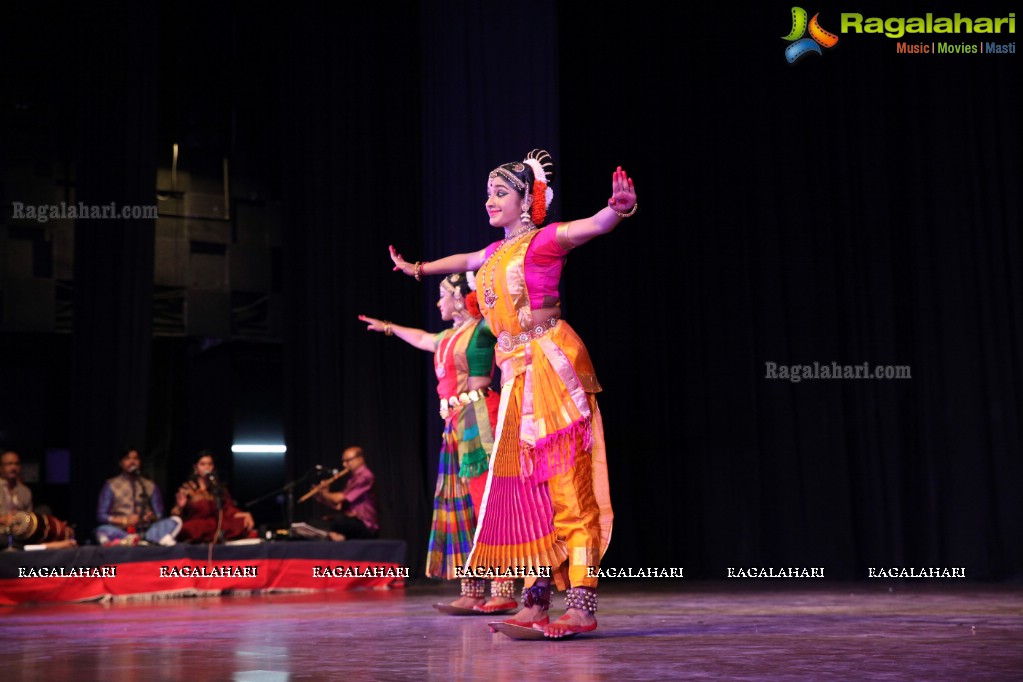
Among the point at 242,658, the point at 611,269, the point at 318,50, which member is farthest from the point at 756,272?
the point at 242,658

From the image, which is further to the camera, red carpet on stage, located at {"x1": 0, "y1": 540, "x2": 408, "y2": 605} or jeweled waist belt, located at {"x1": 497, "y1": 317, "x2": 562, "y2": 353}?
red carpet on stage, located at {"x1": 0, "y1": 540, "x2": 408, "y2": 605}

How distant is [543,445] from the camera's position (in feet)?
11.5

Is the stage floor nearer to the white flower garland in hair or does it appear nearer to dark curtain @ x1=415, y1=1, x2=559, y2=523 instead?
the white flower garland in hair

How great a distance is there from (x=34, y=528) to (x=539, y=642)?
450 cm

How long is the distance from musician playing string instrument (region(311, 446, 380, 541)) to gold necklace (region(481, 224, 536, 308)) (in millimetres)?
→ 4301

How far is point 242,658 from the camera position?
2.97 metres

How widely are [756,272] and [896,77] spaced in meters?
1.69

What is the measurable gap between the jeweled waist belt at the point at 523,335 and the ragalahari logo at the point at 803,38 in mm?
5394

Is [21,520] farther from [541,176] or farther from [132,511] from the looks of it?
[541,176]

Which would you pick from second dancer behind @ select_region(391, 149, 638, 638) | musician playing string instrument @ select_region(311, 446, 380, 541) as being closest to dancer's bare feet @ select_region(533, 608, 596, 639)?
second dancer behind @ select_region(391, 149, 638, 638)

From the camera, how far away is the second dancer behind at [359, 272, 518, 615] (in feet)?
16.4

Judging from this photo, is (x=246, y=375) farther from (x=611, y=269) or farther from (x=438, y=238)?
(x=611, y=269)

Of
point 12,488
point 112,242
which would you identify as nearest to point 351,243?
point 112,242

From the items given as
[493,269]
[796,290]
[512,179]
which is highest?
[796,290]
